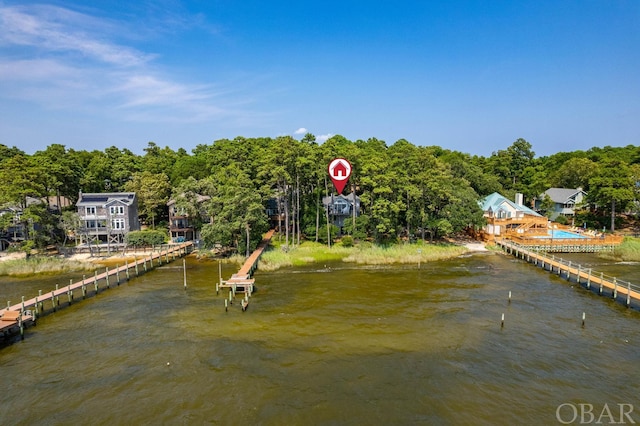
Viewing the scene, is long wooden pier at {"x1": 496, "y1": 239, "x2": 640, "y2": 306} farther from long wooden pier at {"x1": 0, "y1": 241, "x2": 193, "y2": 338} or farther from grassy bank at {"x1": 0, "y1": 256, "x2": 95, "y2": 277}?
grassy bank at {"x1": 0, "y1": 256, "x2": 95, "y2": 277}

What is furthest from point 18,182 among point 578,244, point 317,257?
point 578,244

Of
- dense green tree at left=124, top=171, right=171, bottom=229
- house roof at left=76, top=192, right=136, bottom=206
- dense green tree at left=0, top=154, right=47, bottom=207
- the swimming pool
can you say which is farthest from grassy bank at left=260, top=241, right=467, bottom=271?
dense green tree at left=0, top=154, right=47, bottom=207

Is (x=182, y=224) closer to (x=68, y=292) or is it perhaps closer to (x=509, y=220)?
(x=68, y=292)

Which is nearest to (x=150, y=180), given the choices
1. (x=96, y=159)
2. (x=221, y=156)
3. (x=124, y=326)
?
(x=221, y=156)

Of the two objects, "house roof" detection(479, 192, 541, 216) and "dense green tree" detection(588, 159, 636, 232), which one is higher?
"dense green tree" detection(588, 159, 636, 232)

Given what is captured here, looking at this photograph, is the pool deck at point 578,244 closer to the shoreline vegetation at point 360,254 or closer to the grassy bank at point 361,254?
the shoreline vegetation at point 360,254

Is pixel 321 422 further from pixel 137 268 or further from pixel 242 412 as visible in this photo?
pixel 137 268

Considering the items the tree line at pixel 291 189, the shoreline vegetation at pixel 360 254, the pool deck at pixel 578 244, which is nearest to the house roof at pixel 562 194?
the tree line at pixel 291 189
